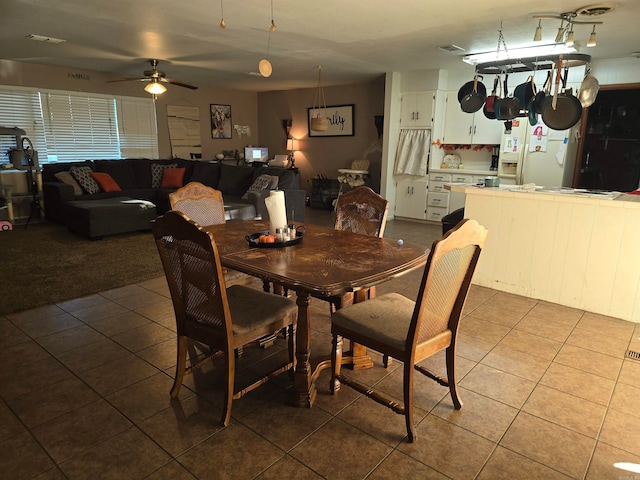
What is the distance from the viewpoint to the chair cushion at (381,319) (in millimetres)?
1807

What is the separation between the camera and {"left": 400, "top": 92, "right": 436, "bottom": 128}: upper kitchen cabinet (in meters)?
6.34

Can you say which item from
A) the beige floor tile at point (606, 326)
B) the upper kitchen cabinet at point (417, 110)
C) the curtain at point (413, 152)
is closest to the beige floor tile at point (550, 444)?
the beige floor tile at point (606, 326)

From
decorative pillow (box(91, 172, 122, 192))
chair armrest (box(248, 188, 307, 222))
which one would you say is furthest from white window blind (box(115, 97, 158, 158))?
chair armrest (box(248, 188, 307, 222))

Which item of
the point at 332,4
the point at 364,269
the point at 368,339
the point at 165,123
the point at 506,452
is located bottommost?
the point at 506,452

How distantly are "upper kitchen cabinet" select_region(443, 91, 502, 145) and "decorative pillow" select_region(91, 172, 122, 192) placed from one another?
17.0 feet

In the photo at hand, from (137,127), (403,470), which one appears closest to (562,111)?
(403,470)

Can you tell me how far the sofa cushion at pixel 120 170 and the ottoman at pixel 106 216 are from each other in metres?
1.02

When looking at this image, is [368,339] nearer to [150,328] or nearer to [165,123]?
[150,328]

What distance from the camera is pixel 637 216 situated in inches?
118

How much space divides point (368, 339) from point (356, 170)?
5.99 meters

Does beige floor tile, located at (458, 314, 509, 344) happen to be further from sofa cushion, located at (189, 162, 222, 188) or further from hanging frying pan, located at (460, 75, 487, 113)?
sofa cushion, located at (189, 162, 222, 188)

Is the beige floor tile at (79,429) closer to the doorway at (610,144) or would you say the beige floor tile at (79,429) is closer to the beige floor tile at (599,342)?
the beige floor tile at (599,342)

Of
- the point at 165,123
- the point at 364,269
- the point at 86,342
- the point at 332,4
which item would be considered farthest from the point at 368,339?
the point at 165,123

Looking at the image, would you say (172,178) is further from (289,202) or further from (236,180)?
(289,202)
